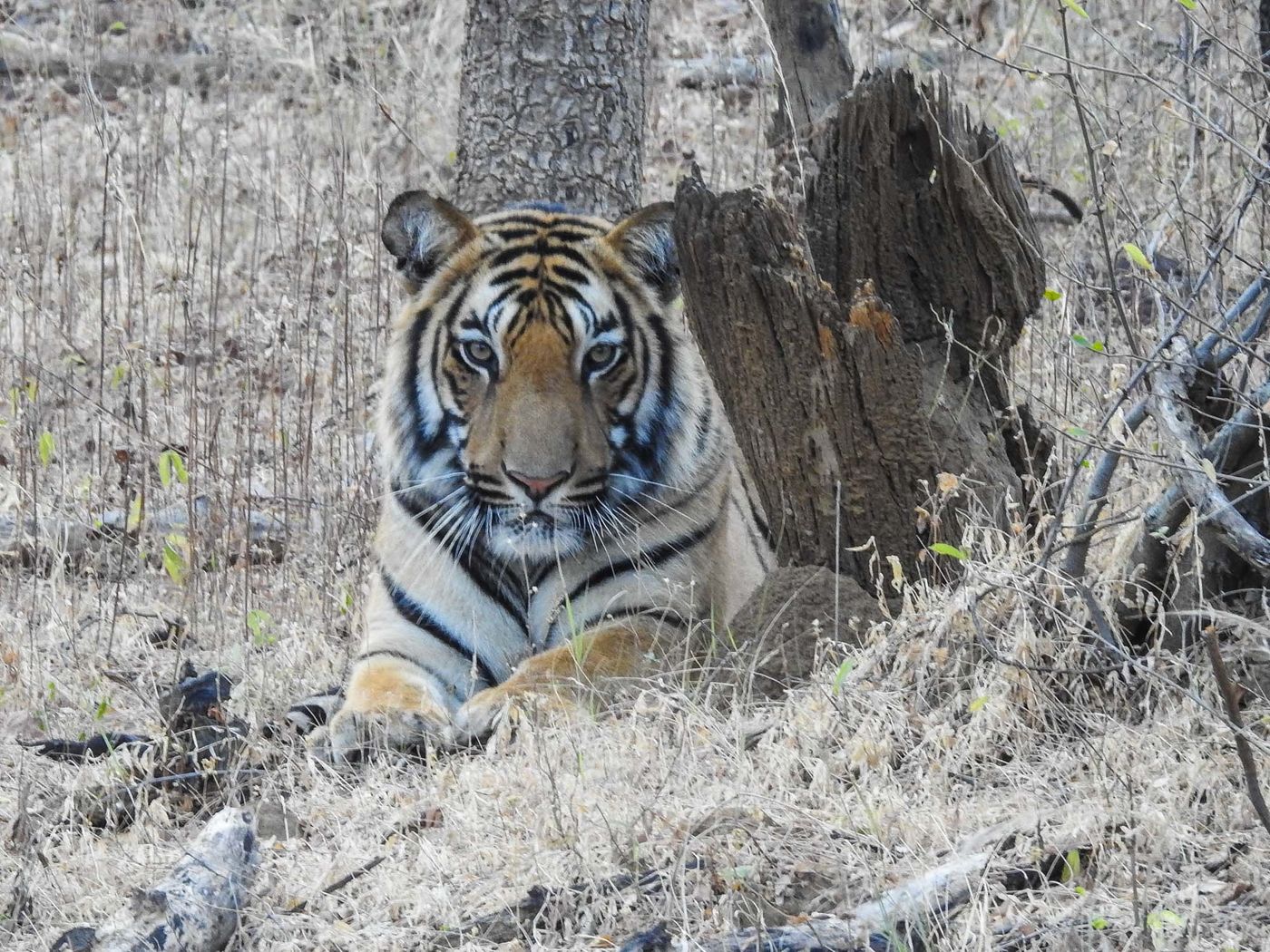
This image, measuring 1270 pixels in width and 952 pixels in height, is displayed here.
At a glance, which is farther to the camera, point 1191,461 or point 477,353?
point 477,353

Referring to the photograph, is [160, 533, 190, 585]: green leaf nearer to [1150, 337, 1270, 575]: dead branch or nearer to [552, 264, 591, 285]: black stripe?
[552, 264, 591, 285]: black stripe

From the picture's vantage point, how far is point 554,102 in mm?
6156

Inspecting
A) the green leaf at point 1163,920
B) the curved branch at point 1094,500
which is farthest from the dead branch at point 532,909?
the curved branch at point 1094,500

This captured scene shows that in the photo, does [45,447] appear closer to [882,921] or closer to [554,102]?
[554,102]

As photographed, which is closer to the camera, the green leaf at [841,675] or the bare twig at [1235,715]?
the bare twig at [1235,715]

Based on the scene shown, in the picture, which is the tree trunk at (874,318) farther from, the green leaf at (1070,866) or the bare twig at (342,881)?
the bare twig at (342,881)

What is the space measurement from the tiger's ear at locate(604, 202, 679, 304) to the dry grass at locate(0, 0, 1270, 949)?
0.93 m

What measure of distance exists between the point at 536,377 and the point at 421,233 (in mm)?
621

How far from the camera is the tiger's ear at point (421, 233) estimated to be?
4750 mm

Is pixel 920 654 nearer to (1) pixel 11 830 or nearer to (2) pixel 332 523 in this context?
(1) pixel 11 830

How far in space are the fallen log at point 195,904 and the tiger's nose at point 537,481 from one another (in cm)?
134

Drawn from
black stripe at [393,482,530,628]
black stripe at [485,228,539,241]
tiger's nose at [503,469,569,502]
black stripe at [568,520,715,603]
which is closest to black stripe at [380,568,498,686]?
black stripe at [393,482,530,628]

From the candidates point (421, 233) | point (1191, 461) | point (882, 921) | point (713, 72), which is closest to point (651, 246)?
point (421, 233)

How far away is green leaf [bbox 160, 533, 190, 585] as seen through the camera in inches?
213
